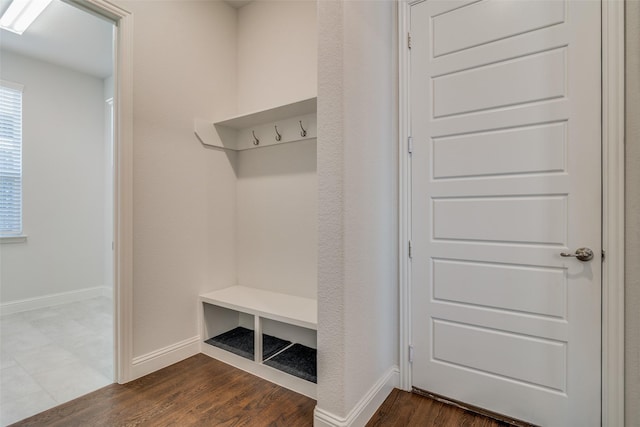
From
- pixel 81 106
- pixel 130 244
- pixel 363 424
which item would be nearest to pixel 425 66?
pixel 363 424

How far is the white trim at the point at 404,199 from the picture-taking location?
Result: 1869 mm

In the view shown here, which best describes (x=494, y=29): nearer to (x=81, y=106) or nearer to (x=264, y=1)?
(x=264, y=1)

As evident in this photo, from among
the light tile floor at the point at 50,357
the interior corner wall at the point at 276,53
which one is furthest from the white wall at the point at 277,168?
the light tile floor at the point at 50,357

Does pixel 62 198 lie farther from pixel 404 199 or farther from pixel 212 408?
pixel 404 199

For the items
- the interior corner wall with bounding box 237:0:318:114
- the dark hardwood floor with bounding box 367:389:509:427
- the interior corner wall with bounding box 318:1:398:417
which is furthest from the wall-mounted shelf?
the dark hardwood floor with bounding box 367:389:509:427

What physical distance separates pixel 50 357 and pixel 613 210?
3.73m

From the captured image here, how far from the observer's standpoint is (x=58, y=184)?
3.64 m

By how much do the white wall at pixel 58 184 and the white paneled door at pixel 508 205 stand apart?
13.5ft

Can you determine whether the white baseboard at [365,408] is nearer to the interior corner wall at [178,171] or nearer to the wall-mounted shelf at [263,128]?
the interior corner wall at [178,171]

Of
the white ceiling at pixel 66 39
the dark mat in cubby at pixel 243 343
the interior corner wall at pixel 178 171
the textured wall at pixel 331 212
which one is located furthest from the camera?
the white ceiling at pixel 66 39

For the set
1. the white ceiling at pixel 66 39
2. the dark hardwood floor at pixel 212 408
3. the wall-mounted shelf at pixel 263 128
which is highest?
the white ceiling at pixel 66 39

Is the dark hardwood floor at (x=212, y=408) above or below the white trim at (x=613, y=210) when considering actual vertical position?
below

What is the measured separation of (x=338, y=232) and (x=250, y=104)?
1.77 m

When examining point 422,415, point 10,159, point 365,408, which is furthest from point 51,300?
point 422,415
